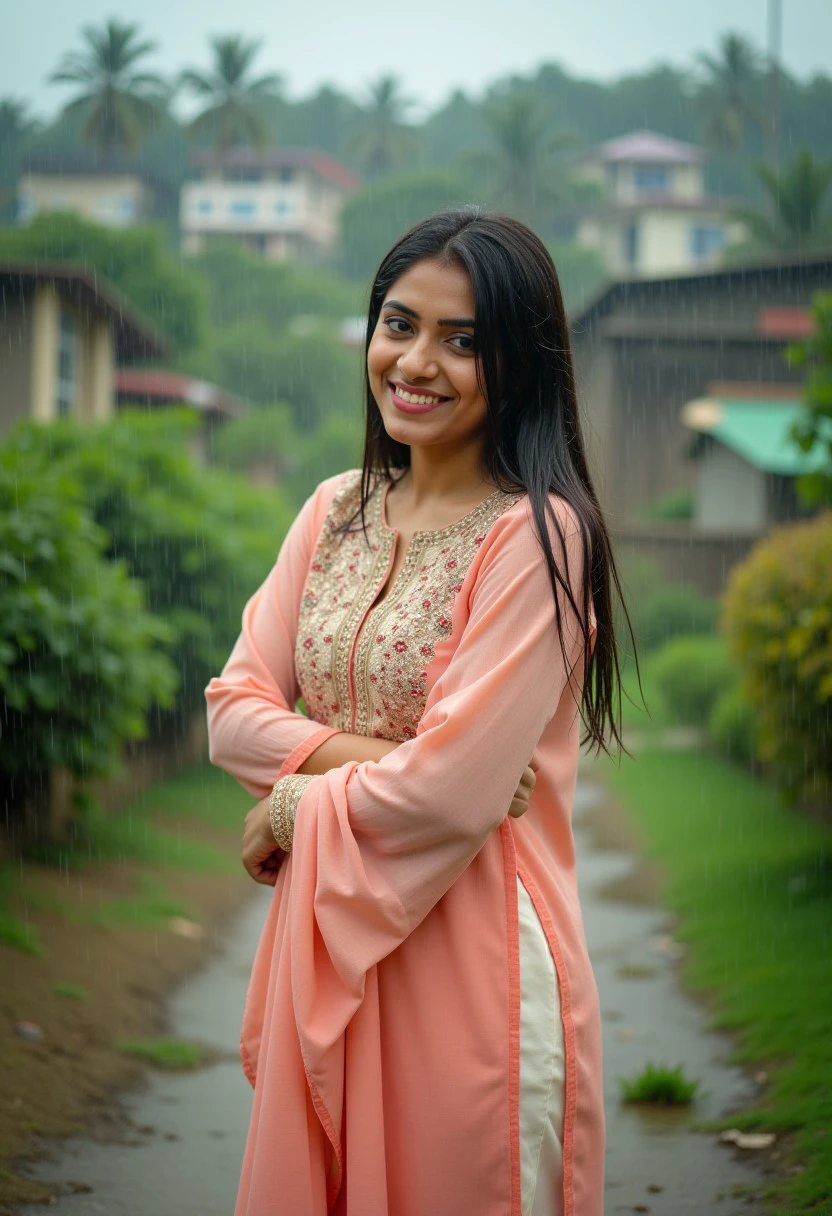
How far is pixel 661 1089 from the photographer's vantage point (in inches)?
160

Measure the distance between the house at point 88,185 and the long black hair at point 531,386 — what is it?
170 feet

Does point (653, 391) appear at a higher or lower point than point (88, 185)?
lower

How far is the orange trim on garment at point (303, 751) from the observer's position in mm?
2199

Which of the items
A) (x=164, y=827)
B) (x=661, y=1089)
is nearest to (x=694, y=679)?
(x=164, y=827)

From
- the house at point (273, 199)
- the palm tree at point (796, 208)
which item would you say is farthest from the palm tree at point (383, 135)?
the palm tree at point (796, 208)

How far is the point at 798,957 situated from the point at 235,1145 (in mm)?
2345

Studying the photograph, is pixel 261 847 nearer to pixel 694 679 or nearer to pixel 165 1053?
pixel 165 1053

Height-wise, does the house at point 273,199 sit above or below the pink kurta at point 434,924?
above

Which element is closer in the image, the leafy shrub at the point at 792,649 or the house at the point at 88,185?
the leafy shrub at the point at 792,649

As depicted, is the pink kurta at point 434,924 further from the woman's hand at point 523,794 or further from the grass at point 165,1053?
the grass at point 165,1053

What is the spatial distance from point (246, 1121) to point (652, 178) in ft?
203

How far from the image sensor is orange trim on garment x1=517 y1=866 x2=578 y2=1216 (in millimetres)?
2072

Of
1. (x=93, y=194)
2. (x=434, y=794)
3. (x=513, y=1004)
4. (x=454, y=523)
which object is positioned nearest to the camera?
(x=434, y=794)

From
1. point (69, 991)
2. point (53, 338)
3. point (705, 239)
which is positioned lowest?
A: point (69, 991)
